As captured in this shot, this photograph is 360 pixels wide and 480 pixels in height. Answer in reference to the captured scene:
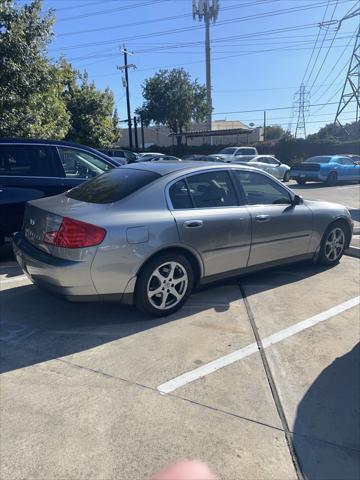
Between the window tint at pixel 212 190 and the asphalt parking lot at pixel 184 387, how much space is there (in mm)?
1077

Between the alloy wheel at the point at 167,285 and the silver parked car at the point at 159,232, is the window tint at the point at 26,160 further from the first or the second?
the alloy wheel at the point at 167,285

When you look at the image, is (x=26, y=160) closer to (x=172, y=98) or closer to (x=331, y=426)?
(x=331, y=426)

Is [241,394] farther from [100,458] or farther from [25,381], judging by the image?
[25,381]

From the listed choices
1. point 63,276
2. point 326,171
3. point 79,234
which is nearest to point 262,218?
point 79,234

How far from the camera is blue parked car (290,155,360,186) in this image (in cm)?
1927

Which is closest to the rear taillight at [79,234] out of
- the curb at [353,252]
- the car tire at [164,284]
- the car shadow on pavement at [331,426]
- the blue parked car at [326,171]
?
the car tire at [164,284]

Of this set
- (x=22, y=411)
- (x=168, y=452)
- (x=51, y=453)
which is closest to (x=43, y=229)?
(x=22, y=411)

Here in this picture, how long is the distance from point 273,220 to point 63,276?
255 cm

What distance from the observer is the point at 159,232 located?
→ 13.1ft

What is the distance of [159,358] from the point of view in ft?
11.4

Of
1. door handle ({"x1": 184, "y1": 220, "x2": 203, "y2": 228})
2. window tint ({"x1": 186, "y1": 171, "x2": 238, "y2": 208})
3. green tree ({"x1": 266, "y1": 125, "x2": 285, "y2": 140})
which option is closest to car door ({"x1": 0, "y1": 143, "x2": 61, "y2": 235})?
window tint ({"x1": 186, "y1": 171, "x2": 238, "y2": 208})

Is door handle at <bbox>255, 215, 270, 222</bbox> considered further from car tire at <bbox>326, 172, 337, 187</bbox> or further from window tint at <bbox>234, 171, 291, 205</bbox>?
car tire at <bbox>326, 172, 337, 187</bbox>

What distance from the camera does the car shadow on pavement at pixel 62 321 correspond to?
358cm

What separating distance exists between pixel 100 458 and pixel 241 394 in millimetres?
1075
